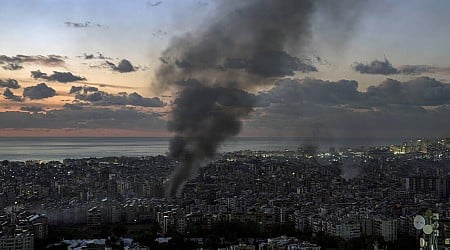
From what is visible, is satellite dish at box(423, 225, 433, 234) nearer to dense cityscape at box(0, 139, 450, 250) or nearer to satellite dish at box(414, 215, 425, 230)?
satellite dish at box(414, 215, 425, 230)

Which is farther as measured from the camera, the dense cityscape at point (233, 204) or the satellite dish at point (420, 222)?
the dense cityscape at point (233, 204)

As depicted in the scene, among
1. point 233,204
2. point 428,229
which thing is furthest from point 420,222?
point 233,204

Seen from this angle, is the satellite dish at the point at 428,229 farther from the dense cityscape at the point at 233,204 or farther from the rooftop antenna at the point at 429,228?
the dense cityscape at the point at 233,204

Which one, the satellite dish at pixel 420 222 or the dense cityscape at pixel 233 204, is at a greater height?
the satellite dish at pixel 420 222

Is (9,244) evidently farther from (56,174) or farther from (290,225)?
(56,174)

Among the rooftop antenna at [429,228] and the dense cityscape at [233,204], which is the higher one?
the rooftop antenna at [429,228]

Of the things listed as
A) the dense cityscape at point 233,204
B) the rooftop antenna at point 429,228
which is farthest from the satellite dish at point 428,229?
the dense cityscape at point 233,204

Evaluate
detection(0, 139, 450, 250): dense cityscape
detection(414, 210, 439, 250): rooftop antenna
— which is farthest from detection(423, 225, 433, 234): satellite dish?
detection(0, 139, 450, 250): dense cityscape

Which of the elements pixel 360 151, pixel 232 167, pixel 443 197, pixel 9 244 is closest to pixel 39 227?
pixel 9 244

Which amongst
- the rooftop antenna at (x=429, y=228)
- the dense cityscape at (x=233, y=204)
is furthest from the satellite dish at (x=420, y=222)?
the dense cityscape at (x=233, y=204)
